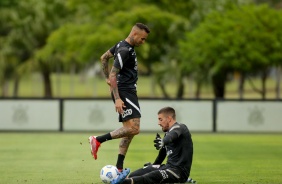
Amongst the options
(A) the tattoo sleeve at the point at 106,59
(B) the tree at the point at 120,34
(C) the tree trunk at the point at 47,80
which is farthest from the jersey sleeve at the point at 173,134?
(C) the tree trunk at the point at 47,80

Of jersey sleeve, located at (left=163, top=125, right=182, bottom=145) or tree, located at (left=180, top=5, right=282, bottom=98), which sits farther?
tree, located at (left=180, top=5, right=282, bottom=98)

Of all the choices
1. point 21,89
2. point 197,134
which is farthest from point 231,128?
point 21,89

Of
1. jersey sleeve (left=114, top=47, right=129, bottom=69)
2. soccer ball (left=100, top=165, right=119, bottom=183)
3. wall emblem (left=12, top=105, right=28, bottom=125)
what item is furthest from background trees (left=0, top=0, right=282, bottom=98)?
A: soccer ball (left=100, top=165, right=119, bottom=183)

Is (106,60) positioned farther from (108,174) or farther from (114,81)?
(108,174)

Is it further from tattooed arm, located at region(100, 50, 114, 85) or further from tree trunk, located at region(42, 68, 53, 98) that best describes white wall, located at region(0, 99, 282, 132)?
tree trunk, located at region(42, 68, 53, 98)

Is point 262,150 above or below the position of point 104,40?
below

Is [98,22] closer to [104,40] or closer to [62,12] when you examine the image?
[104,40]

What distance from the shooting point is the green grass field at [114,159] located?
563 inches

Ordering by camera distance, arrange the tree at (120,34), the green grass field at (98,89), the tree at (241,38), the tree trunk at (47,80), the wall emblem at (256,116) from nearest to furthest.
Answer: the wall emblem at (256,116)
the tree at (241,38)
the tree at (120,34)
the tree trunk at (47,80)
the green grass field at (98,89)

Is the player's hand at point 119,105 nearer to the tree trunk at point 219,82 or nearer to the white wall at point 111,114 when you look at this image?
the white wall at point 111,114

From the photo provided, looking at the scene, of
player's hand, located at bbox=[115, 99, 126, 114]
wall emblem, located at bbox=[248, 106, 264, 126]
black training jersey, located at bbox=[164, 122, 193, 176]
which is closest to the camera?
black training jersey, located at bbox=[164, 122, 193, 176]

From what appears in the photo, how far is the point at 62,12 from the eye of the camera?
6400 centimetres

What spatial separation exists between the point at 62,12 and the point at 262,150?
4365cm

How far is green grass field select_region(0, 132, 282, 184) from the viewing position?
14.3 meters
